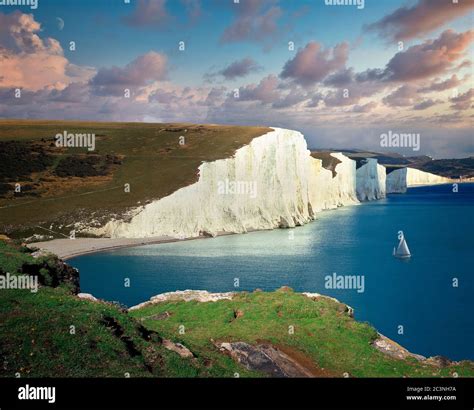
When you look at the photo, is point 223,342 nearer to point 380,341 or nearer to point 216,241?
point 380,341

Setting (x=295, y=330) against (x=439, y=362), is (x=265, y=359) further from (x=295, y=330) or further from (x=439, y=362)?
(x=439, y=362)

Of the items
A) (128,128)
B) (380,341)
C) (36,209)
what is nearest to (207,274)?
(380,341)

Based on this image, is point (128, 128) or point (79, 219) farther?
point (128, 128)

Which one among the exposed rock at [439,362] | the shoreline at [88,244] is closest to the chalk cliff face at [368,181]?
the shoreline at [88,244]

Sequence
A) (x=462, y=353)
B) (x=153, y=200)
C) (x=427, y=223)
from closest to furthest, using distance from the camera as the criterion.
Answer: (x=462, y=353) → (x=153, y=200) → (x=427, y=223)

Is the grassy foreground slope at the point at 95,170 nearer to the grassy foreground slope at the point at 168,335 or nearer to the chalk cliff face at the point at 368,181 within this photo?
the grassy foreground slope at the point at 168,335
